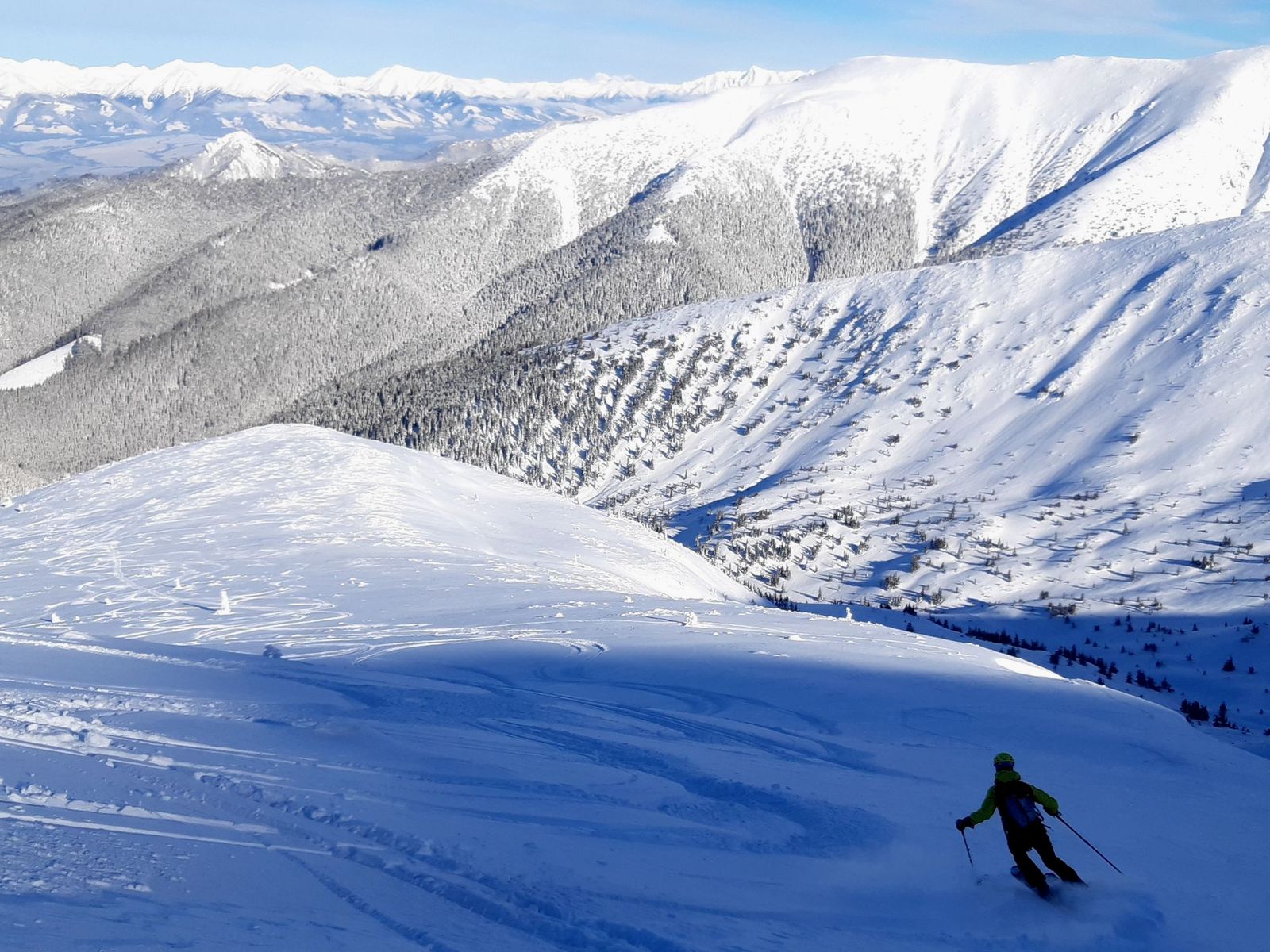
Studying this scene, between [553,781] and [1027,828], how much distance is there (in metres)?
4.80

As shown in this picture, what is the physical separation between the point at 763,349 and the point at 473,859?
9338 centimetres

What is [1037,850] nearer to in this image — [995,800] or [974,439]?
[995,800]

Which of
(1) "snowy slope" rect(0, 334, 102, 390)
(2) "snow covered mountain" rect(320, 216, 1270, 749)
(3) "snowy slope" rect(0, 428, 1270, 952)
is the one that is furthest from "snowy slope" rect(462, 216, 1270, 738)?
(1) "snowy slope" rect(0, 334, 102, 390)

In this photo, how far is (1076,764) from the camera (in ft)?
40.0

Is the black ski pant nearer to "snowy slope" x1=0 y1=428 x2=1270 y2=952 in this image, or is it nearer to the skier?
the skier

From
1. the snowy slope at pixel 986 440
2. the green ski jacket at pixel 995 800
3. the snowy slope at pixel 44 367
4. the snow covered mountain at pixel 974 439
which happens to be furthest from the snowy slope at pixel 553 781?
the snowy slope at pixel 44 367

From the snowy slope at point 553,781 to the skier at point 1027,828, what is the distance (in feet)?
0.68

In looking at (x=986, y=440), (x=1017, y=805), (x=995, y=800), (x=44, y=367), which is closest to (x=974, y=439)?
(x=986, y=440)

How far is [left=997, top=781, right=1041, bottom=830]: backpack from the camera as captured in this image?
8617 millimetres

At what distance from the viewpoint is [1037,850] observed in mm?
8664

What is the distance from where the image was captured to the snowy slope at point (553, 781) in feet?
25.5

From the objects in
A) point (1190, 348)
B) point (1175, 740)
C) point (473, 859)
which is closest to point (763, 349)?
point (1190, 348)

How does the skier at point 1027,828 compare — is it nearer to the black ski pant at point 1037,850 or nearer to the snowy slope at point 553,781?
the black ski pant at point 1037,850

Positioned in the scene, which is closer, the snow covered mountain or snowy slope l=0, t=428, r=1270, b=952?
snowy slope l=0, t=428, r=1270, b=952
